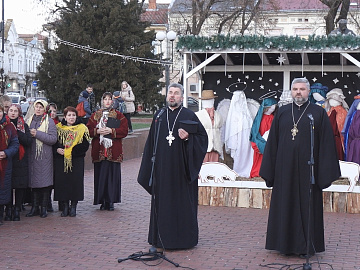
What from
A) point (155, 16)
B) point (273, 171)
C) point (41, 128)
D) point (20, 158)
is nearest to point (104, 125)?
point (41, 128)

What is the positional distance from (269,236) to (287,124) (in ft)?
4.19

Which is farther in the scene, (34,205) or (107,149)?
(107,149)

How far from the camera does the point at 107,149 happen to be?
33.4 ft

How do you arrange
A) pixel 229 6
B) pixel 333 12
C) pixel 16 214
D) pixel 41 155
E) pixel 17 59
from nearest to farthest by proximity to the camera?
pixel 16 214 < pixel 41 155 < pixel 333 12 < pixel 229 6 < pixel 17 59

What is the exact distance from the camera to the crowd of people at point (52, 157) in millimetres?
9125

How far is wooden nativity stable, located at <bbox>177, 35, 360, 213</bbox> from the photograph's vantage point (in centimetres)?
1066

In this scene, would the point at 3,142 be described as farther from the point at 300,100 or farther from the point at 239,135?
the point at 239,135

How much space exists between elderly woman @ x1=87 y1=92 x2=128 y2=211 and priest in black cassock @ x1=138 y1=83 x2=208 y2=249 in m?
2.69

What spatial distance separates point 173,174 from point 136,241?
47.9 inches

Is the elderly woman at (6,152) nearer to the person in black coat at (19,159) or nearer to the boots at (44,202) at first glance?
the person in black coat at (19,159)

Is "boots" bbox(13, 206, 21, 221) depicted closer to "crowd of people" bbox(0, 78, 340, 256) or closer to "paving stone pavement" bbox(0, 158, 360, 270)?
"paving stone pavement" bbox(0, 158, 360, 270)

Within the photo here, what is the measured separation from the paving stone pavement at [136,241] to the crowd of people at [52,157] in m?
0.31

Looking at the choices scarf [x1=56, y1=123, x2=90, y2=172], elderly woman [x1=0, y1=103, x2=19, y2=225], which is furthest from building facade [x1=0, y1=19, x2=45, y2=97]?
elderly woman [x1=0, y1=103, x2=19, y2=225]

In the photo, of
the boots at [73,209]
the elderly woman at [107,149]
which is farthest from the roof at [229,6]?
the boots at [73,209]
